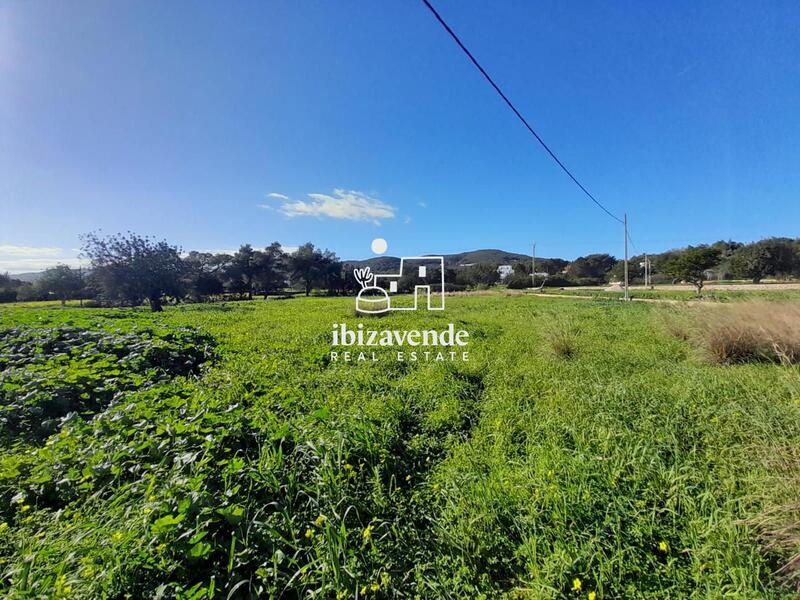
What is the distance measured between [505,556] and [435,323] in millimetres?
7665

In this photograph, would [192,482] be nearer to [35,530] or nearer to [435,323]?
[35,530]

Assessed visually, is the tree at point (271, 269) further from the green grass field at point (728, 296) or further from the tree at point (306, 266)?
the green grass field at point (728, 296)

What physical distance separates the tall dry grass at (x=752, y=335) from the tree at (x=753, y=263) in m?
40.2

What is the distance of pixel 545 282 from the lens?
46531 millimetres

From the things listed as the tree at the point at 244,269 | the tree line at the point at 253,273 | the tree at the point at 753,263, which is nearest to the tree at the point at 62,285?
the tree line at the point at 253,273

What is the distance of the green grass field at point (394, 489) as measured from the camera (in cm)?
164

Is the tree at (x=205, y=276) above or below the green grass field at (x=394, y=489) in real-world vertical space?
above

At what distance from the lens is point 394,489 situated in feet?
8.05

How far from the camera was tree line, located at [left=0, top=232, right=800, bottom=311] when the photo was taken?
21.4 meters

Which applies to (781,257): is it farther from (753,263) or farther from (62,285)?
(62,285)

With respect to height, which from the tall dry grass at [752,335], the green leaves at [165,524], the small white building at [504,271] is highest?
the small white building at [504,271]

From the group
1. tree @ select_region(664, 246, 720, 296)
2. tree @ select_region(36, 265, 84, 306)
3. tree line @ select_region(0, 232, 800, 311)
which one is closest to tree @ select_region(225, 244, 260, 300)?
tree line @ select_region(0, 232, 800, 311)

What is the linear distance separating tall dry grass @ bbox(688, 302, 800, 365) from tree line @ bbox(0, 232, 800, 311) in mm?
14517

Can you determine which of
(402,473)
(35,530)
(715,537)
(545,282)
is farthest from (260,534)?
(545,282)
